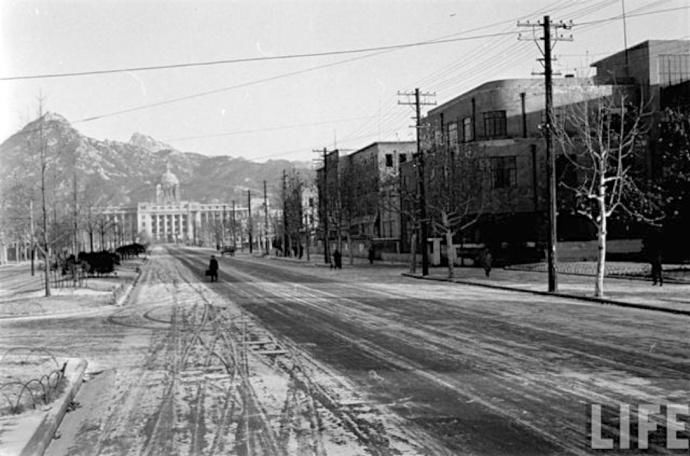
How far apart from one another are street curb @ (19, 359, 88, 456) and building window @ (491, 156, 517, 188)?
48660 mm

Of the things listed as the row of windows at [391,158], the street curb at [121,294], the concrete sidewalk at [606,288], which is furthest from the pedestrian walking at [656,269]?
the row of windows at [391,158]

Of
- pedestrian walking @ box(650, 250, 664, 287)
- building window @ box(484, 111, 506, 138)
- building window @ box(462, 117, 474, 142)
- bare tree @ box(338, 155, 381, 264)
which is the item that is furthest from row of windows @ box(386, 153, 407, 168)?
pedestrian walking @ box(650, 250, 664, 287)

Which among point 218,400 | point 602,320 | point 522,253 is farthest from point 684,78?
point 218,400

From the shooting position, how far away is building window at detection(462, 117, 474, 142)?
61.7 meters

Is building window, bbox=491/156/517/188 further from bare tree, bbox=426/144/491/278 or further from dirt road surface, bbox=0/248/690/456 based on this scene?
dirt road surface, bbox=0/248/690/456

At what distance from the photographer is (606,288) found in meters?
28.4

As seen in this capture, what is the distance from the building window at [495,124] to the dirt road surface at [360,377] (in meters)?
39.0

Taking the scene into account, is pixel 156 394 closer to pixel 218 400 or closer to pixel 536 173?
pixel 218 400

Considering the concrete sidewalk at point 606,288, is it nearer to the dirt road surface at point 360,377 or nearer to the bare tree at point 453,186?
the dirt road surface at point 360,377

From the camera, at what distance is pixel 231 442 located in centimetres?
768

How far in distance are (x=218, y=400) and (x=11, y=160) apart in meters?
26.0

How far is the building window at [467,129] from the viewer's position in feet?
202

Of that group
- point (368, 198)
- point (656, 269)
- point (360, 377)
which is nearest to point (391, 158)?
point (368, 198)

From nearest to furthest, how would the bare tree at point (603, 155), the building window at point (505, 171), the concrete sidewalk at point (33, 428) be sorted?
1. the concrete sidewalk at point (33, 428)
2. the bare tree at point (603, 155)
3. the building window at point (505, 171)
